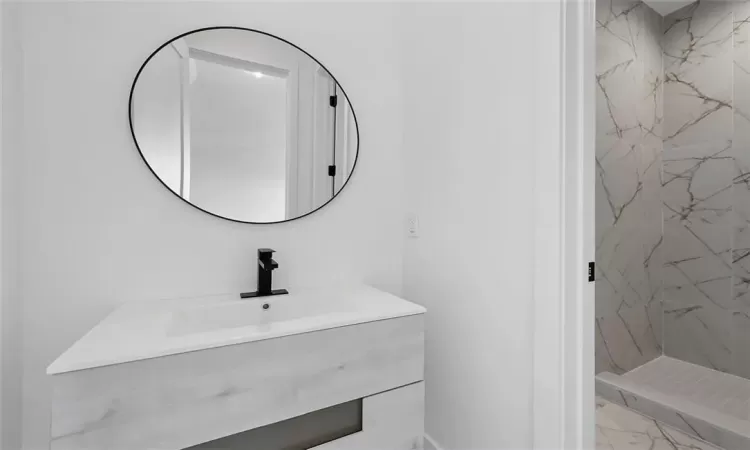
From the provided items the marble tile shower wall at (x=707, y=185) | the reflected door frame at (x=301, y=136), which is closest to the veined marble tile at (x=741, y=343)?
the marble tile shower wall at (x=707, y=185)

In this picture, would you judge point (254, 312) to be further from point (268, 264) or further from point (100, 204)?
point (100, 204)

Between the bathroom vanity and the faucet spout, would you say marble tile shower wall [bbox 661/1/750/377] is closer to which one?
the bathroom vanity

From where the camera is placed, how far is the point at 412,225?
1.55 meters

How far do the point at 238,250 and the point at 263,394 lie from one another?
23.4 inches

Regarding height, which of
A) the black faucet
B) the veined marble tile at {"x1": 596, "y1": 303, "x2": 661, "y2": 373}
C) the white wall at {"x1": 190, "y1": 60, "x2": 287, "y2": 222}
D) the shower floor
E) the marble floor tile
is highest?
the white wall at {"x1": 190, "y1": 60, "x2": 287, "y2": 222}

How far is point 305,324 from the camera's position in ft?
3.02

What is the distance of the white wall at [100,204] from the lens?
3.44 ft

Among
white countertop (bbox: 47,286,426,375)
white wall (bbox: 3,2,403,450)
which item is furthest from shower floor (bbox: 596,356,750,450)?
white wall (bbox: 3,2,403,450)

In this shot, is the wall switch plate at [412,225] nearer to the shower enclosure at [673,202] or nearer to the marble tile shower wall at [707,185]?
the shower enclosure at [673,202]

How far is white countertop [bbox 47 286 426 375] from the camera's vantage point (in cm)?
76

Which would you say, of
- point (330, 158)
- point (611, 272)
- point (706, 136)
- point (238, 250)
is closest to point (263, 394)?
point (238, 250)

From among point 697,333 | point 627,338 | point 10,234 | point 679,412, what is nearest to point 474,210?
point 10,234

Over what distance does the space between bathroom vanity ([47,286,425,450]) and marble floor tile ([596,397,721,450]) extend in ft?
3.61

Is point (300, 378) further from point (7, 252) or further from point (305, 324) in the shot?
point (7, 252)
